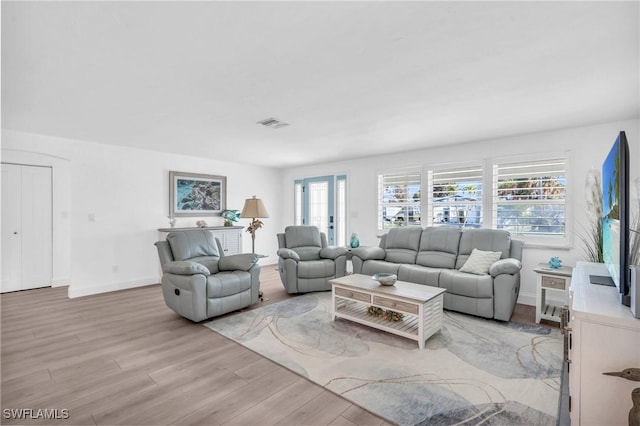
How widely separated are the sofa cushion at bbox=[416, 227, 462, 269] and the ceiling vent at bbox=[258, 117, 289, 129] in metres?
2.69

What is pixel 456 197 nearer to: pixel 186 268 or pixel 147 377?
pixel 186 268

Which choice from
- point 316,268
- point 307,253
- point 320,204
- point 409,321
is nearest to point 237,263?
point 316,268

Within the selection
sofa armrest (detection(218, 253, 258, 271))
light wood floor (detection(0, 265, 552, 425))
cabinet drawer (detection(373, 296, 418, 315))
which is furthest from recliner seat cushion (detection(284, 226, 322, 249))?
cabinet drawer (detection(373, 296, 418, 315))

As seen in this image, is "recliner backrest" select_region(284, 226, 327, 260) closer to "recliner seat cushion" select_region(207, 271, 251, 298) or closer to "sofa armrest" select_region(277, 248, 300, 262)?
"sofa armrest" select_region(277, 248, 300, 262)

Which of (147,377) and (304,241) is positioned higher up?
A: (304,241)

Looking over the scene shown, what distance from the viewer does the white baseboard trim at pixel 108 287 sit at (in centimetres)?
463

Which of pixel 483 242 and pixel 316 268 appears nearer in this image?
pixel 483 242

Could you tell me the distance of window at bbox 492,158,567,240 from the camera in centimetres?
408

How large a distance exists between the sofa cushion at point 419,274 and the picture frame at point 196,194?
12.9 feet

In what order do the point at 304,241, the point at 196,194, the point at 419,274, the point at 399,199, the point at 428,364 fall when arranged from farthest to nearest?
the point at 196,194 → the point at 399,199 → the point at 304,241 → the point at 419,274 → the point at 428,364

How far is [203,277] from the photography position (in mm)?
3471

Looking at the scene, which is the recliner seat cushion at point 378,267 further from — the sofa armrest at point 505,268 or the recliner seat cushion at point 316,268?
the sofa armrest at point 505,268

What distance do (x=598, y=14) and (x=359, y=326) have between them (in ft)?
10.0

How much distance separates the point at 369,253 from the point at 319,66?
3095 mm
